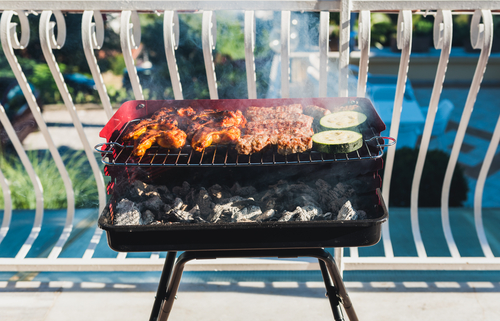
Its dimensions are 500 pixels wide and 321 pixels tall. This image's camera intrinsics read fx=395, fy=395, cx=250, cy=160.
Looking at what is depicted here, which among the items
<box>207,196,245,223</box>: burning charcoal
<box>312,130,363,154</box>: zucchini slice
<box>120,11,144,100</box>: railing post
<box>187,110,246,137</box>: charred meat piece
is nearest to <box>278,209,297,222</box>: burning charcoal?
<box>207,196,245,223</box>: burning charcoal

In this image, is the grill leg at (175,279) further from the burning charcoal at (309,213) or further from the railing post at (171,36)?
the railing post at (171,36)

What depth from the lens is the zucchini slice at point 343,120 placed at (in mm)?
1915

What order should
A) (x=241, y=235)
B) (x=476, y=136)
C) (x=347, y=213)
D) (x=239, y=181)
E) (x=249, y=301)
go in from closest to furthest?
(x=241, y=235), (x=347, y=213), (x=239, y=181), (x=249, y=301), (x=476, y=136)

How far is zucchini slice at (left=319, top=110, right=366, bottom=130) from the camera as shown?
1.92 metres

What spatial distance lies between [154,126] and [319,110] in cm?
87

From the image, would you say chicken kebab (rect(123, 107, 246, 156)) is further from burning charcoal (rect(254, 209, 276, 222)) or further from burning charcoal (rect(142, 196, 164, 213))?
burning charcoal (rect(254, 209, 276, 222))

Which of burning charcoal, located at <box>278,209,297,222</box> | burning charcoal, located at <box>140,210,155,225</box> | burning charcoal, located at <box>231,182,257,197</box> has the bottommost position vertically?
burning charcoal, located at <box>231,182,257,197</box>

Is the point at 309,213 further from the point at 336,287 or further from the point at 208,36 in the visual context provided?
the point at 208,36

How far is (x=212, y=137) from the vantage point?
6.21 ft

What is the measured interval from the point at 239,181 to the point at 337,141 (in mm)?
614

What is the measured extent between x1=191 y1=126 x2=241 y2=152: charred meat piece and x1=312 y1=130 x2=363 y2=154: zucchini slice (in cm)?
39

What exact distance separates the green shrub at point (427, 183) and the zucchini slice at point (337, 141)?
10.7 ft

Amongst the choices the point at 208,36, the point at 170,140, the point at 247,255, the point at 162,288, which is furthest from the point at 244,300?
the point at 208,36

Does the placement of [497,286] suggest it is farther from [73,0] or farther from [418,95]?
[418,95]
